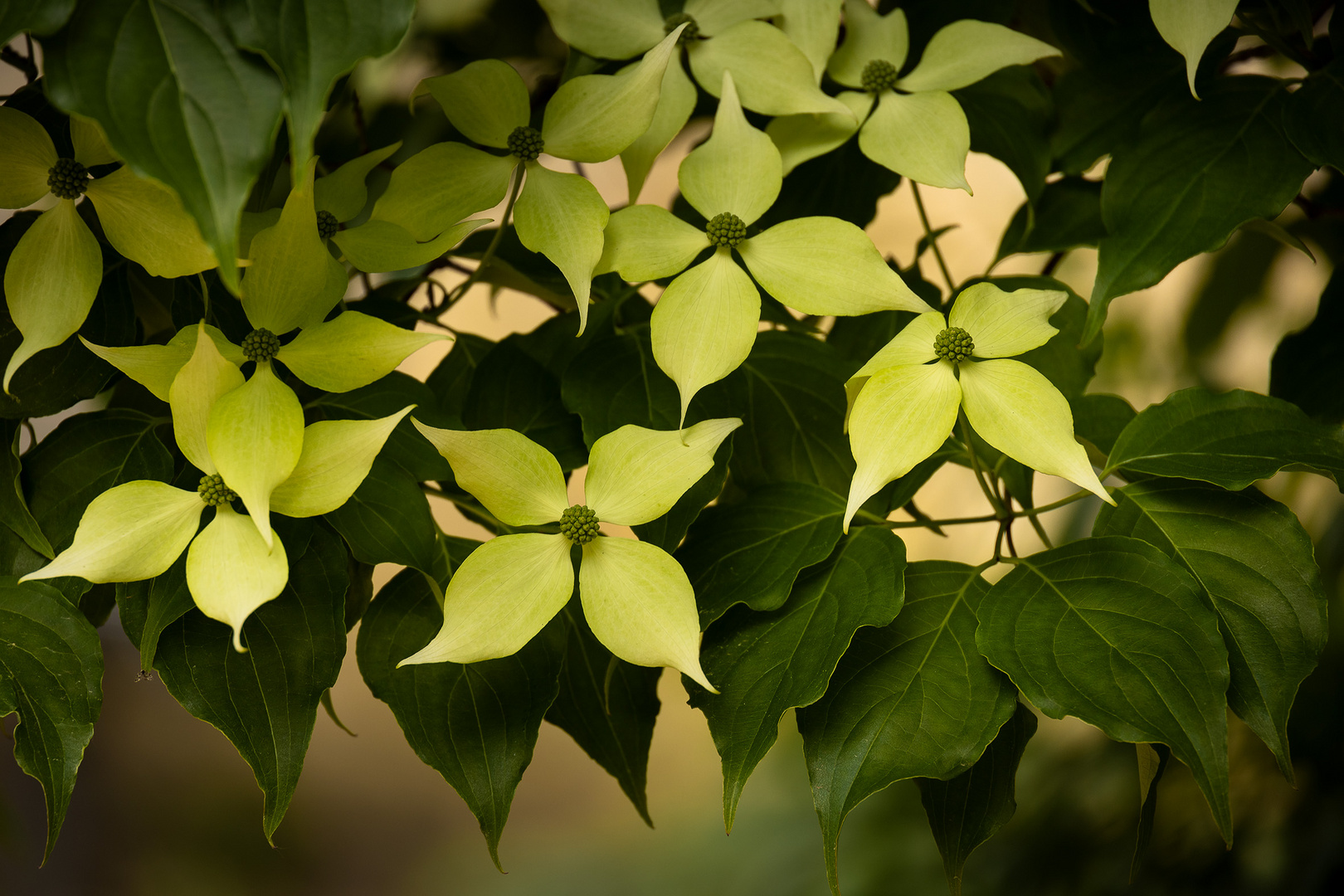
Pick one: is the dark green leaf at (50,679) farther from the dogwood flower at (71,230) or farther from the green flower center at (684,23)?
the green flower center at (684,23)

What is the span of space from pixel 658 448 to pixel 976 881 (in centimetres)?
113

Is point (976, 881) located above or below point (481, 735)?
below

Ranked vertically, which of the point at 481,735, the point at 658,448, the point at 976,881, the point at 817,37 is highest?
the point at 817,37

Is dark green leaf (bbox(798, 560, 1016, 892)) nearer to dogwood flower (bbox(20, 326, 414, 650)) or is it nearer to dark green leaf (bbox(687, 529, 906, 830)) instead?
dark green leaf (bbox(687, 529, 906, 830))

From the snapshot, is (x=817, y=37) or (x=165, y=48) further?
(x=817, y=37)

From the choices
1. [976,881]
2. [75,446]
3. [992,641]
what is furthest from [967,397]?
[976,881]

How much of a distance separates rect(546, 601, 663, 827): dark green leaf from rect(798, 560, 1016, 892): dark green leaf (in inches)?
4.0

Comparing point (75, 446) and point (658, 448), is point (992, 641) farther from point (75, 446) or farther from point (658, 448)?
point (75, 446)

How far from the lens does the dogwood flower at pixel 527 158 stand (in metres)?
0.37

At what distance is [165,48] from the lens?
0.89 ft

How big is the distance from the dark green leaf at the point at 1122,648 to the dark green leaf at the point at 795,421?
0.10 meters

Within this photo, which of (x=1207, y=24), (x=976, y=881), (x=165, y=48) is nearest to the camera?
(x=165, y=48)

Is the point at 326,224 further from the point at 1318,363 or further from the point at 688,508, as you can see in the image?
the point at 1318,363

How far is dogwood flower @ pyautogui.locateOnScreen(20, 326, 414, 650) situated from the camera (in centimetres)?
31
